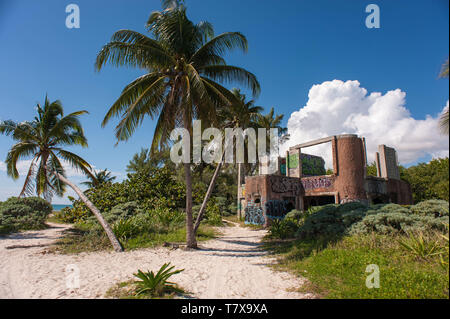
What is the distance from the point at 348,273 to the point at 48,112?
53.8 ft

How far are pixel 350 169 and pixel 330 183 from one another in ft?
6.30

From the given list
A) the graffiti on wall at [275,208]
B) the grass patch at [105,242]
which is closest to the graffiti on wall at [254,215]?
the graffiti on wall at [275,208]

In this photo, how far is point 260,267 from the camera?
25.4ft

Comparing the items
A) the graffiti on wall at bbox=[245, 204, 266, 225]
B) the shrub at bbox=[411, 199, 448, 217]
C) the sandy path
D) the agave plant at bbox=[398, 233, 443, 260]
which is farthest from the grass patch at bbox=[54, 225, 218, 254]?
the shrub at bbox=[411, 199, 448, 217]

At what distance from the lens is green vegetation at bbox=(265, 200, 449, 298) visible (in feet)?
16.7

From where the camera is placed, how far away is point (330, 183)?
20188mm

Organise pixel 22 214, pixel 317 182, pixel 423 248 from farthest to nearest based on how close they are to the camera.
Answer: pixel 317 182 < pixel 22 214 < pixel 423 248

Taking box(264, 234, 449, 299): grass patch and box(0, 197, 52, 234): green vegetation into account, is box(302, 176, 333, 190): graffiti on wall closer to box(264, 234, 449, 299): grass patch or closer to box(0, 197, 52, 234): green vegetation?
box(264, 234, 449, 299): grass patch

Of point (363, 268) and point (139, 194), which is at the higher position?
point (139, 194)

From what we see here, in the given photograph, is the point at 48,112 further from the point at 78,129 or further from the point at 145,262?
the point at 145,262

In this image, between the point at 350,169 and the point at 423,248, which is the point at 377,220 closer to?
the point at 423,248

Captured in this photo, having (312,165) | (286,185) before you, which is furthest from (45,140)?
(312,165)

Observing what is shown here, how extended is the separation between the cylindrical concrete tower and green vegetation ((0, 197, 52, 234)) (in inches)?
922
